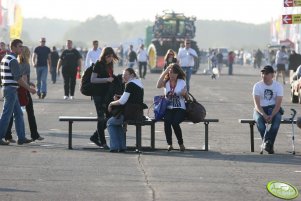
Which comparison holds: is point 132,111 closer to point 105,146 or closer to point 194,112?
point 105,146

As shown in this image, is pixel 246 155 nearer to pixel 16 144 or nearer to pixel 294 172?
pixel 294 172

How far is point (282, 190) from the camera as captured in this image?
12.8m

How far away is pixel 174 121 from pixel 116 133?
3.00 feet

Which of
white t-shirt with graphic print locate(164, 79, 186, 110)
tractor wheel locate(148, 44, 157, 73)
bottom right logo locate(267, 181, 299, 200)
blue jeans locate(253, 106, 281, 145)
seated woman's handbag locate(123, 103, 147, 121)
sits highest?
white t-shirt with graphic print locate(164, 79, 186, 110)

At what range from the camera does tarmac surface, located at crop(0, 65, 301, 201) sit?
12.8m

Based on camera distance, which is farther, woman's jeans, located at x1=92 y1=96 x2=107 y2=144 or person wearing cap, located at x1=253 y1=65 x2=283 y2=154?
woman's jeans, located at x1=92 y1=96 x2=107 y2=144

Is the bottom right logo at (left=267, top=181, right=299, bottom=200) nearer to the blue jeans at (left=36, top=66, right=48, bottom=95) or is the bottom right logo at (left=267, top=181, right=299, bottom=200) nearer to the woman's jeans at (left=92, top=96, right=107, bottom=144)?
the woman's jeans at (left=92, top=96, right=107, bottom=144)

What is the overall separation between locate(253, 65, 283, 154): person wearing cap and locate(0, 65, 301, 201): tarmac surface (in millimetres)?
517

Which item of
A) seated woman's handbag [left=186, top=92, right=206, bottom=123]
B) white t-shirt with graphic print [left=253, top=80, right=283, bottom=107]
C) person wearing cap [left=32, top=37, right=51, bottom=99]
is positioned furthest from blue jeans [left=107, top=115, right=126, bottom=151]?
person wearing cap [left=32, top=37, right=51, bottom=99]

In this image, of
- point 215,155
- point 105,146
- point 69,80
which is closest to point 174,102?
point 215,155

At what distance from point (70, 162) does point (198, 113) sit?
2.67 meters

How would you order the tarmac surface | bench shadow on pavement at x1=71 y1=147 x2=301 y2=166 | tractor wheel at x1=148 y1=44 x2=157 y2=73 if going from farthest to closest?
tractor wheel at x1=148 y1=44 x2=157 y2=73, bench shadow on pavement at x1=71 y1=147 x2=301 y2=166, the tarmac surface

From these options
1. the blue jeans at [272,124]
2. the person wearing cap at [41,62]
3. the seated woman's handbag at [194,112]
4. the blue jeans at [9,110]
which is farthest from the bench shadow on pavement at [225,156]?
the person wearing cap at [41,62]

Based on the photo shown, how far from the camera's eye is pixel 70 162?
53.0 ft
